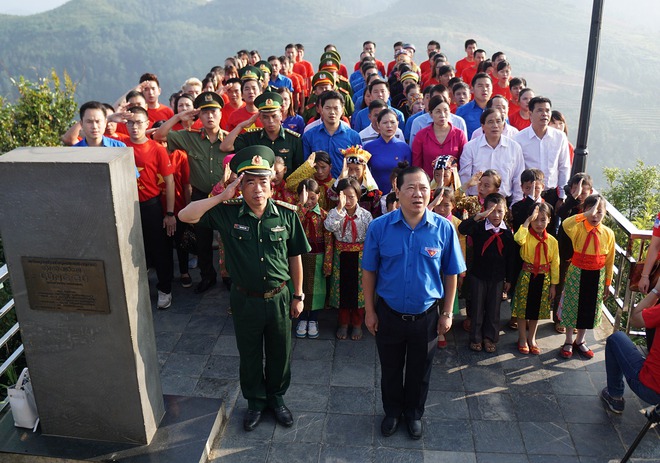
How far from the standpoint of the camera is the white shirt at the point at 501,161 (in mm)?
5906

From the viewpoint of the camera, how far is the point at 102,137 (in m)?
5.44

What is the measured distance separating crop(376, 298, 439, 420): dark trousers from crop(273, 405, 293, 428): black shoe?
72cm

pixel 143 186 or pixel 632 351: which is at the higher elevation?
Answer: pixel 143 186

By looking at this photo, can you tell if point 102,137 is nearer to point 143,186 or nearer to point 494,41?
point 143,186

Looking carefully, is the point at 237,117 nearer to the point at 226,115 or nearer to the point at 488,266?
the point at 226,115

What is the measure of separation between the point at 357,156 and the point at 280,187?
0.83m

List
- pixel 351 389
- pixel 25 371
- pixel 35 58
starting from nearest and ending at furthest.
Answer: pixel 25 371
pixel 351 389
pixel 35 58

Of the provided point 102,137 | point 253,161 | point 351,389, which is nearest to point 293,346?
point 351,389

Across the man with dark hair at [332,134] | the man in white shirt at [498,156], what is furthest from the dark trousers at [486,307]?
the man with dark hair at [332,134]

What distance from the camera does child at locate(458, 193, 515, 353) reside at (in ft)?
16.5

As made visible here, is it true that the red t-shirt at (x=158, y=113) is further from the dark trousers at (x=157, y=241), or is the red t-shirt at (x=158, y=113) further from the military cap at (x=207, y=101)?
the dark trousers at (x=157, y=241)

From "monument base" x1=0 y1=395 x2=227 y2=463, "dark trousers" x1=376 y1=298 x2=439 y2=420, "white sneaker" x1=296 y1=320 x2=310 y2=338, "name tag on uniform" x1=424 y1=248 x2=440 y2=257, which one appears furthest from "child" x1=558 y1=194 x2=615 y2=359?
"monument base" x1=0 y1=395 x2=227 y2=463

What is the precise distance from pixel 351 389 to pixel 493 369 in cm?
129

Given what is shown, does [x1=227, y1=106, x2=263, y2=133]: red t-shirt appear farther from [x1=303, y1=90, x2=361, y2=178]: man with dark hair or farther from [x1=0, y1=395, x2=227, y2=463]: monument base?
[x1=0, y1=395, x2=227, y2=463]: monument base
